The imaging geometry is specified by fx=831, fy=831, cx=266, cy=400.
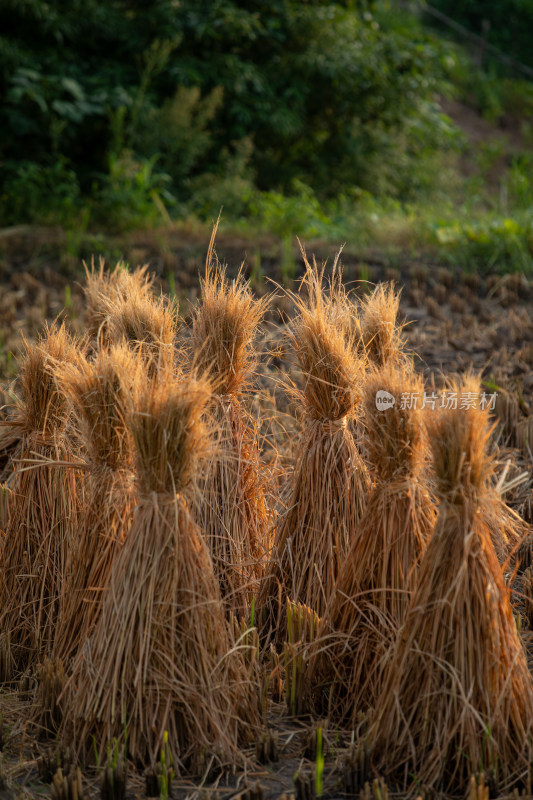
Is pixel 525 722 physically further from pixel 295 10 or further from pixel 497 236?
pixel 295 10

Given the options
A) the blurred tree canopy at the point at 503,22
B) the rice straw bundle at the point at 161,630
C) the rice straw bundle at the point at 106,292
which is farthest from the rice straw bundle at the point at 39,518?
the blurred tree canopy at the point at 503,22

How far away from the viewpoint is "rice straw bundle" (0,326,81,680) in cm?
206

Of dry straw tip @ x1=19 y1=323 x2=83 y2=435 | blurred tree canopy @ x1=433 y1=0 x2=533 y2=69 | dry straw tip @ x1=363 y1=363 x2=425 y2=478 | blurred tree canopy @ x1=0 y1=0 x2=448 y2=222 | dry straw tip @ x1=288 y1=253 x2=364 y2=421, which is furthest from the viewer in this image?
blurred tree canopy @ x1=433 y1=0 x2=533 y2=69

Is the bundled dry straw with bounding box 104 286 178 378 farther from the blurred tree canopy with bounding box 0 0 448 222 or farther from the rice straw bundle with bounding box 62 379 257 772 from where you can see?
the blurred tree canopy with bounding box 0 0 448 222

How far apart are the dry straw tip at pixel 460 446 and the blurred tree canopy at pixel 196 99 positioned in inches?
213

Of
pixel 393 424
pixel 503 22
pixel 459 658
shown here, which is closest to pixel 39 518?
pixel 393 424

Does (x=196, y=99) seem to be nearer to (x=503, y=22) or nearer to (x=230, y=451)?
(x=230, y=451)

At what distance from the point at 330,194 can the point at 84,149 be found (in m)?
2.60

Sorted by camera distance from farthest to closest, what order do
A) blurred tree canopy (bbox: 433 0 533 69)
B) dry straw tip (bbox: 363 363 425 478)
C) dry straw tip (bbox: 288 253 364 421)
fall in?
blurred tree canopy (bbox: 433 0 533 69), dry straw tip (bbox: 288 253 364 421), dry straw tip (bbox: 363 363 425 478)

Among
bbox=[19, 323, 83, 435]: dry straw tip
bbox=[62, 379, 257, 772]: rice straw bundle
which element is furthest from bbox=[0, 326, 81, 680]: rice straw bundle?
bbox=[62, 379, 257, 772]: rice straw bundle

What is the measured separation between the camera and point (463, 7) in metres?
15.6

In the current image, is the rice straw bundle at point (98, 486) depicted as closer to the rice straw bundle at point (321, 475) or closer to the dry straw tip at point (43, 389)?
the dry straw tip at point (43, 389)

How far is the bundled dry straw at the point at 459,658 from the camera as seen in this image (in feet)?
4.99

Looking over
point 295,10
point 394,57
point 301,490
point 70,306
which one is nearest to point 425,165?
point 394,57
